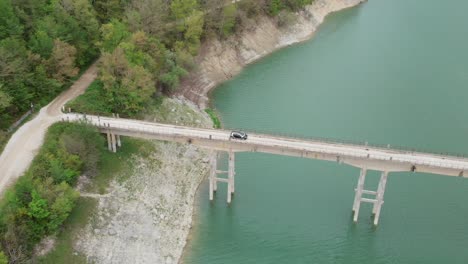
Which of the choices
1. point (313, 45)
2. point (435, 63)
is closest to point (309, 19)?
point (313, 45)

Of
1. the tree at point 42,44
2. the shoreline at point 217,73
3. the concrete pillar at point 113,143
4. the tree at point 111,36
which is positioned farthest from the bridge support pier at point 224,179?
the tree at point 42,44

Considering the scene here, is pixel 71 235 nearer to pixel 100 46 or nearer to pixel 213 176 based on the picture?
pixel 213 176

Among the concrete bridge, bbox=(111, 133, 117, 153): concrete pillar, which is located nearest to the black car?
the concrete bridge

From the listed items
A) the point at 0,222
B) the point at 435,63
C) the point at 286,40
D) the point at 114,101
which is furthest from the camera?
the point at 286,40

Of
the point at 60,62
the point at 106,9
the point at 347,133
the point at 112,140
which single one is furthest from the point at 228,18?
the point at 112,140

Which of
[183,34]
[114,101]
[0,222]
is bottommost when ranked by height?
[0,222]

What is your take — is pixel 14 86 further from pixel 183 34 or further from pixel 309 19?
pixel 309 19

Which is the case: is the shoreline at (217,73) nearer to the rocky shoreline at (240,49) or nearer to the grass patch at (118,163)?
the rocky shoreline at (240,49)
